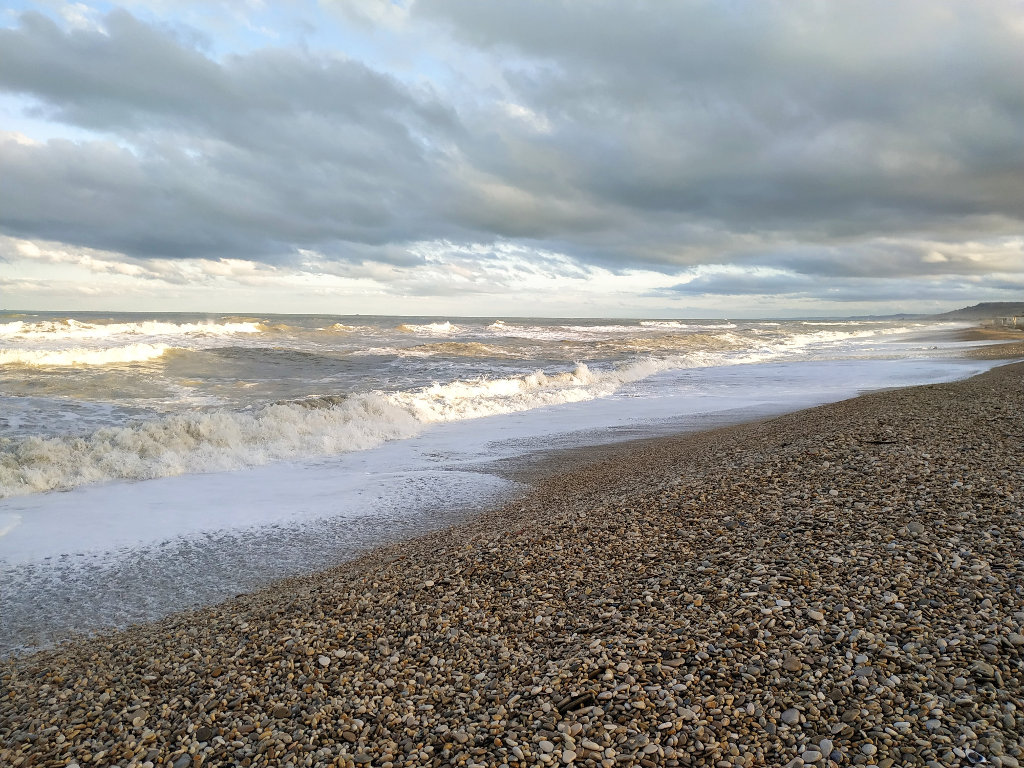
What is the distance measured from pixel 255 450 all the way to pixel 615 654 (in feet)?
28.2

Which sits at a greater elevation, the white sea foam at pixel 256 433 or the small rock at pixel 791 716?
the small rock at pixel 791 716

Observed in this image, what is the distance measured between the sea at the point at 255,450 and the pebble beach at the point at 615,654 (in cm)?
115

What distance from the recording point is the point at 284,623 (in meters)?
3.99

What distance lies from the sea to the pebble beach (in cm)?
115

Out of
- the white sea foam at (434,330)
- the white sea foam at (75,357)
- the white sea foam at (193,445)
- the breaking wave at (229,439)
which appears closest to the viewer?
the white sea foam at (193,445)

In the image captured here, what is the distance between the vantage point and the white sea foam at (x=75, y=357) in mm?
22625

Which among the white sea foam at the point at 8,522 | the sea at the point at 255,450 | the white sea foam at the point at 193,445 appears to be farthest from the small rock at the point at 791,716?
the white sea foam at the point at 193,445

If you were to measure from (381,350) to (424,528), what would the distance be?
27986 mm

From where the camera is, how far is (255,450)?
10.3 m

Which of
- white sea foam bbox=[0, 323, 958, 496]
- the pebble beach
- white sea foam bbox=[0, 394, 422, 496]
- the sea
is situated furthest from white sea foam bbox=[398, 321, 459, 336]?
the pebble beach

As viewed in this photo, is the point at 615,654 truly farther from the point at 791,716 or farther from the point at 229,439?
the point at 229,439

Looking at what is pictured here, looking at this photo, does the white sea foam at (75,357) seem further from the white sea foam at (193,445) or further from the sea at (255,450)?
the white sea foam at (193,445)

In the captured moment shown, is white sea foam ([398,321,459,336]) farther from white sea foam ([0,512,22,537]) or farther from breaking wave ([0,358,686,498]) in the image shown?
white sea foam ([0,512,22,537])

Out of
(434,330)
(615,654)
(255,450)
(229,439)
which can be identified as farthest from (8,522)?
(434,330)
